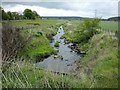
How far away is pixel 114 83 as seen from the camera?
29.9 ft

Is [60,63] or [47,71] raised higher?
[47,71]

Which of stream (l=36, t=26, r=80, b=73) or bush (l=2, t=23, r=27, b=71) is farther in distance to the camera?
bush (l=2, t=23, r=27, b=71)

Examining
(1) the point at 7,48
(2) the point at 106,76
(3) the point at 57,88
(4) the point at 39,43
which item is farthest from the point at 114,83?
(4) the point at 39,43

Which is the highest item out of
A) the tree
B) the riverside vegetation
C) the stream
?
the tree

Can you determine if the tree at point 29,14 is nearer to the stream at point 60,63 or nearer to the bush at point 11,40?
the stream at point 60,63

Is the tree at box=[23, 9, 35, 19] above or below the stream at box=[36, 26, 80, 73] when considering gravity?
above

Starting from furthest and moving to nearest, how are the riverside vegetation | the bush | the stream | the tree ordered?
the tree
the bush
the stream
the riverside vegetation

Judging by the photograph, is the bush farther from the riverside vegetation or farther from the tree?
the tree

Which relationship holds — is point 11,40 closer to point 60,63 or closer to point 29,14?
point 60,63

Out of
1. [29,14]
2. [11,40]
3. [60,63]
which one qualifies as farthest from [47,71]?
[29,14]

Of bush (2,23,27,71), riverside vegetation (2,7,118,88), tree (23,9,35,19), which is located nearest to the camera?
riverside vegetation (2,7,118,88)

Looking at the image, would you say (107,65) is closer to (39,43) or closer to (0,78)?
(0,78)

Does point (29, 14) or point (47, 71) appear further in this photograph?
point (29, 14)

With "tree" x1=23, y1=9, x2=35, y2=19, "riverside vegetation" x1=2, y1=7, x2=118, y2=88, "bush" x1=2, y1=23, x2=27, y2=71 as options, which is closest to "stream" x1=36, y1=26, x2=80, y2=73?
"riverside vegetation" x1=2, y1=7, x2=118, y2=88
